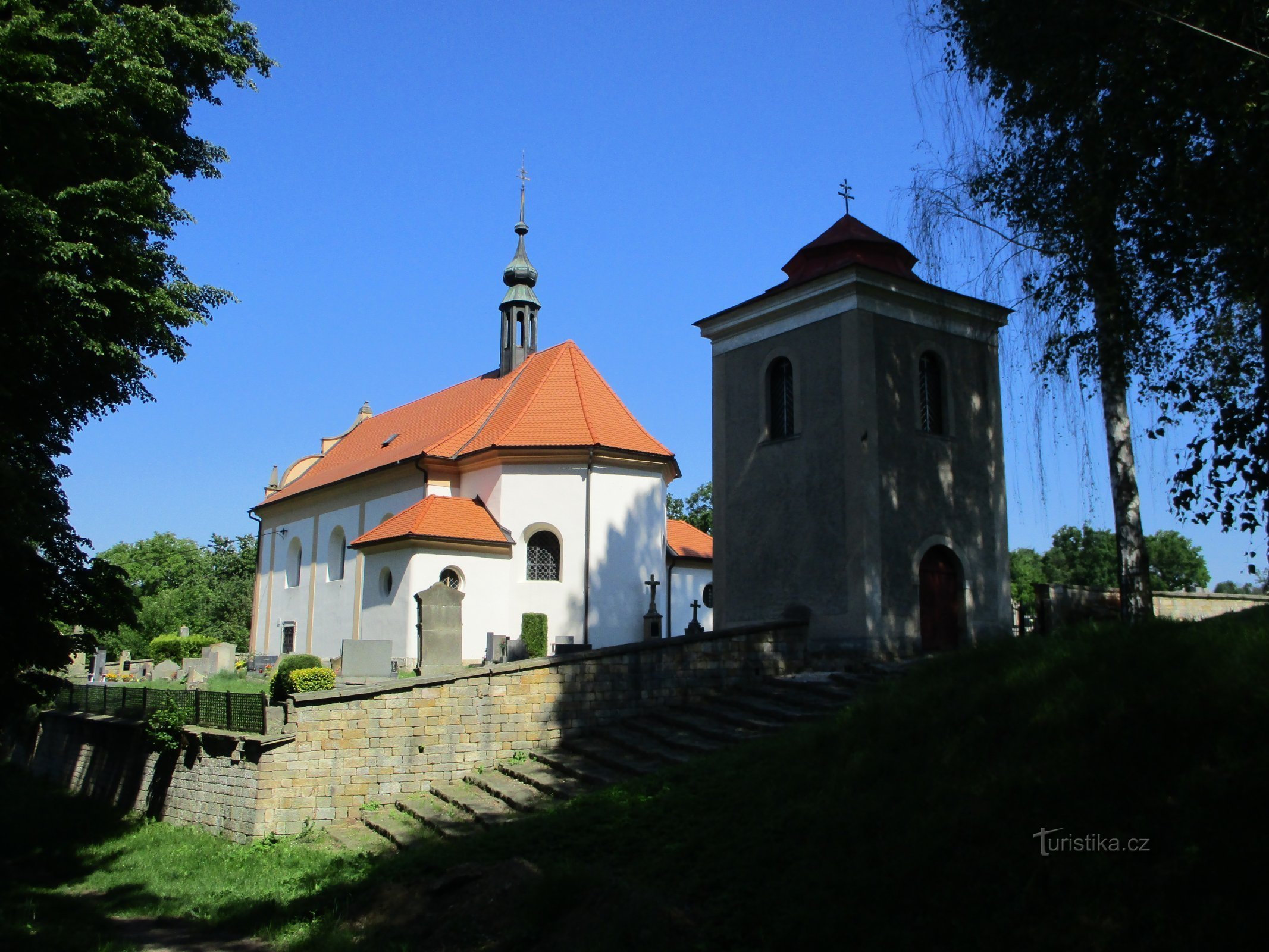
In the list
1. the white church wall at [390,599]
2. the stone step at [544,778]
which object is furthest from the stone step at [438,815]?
the white church wall at [390,599]

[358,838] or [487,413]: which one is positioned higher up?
[487,413]

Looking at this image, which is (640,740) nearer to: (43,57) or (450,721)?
(450,721)

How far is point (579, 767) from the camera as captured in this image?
12680 millimetres

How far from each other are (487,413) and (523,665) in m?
16.7

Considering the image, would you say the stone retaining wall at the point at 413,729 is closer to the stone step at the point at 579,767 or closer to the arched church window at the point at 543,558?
the stone step at the point at 579,767

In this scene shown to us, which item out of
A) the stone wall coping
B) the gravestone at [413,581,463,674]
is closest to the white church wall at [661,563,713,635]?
the stone wall coping

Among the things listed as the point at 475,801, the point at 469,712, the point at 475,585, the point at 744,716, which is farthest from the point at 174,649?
the point at 744,716

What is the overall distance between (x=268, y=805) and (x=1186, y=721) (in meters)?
10.6

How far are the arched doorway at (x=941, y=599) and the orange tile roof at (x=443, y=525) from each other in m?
12.3

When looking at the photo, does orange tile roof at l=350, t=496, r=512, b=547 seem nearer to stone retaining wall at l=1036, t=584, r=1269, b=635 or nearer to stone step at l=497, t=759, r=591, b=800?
stone step at l=497, t=759, r=591, b=800

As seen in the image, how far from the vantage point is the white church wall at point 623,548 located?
84.3 ft

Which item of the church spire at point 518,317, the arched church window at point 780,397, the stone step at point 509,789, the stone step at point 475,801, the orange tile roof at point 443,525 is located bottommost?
the stone step at point 475,801

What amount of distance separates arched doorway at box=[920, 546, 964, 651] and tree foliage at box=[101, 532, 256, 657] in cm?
3041

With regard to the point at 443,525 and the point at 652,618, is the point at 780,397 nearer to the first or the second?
the point at 652,618
